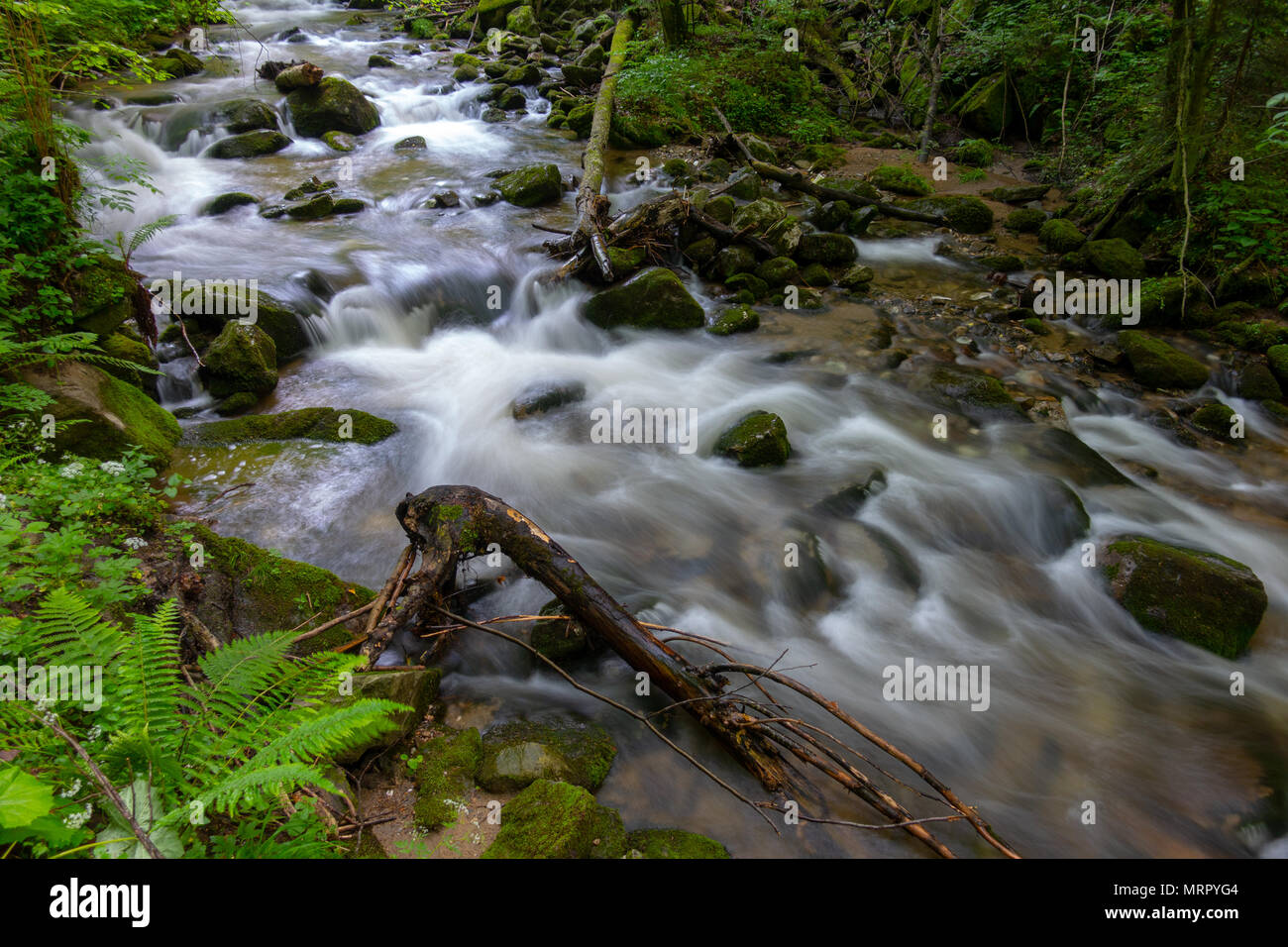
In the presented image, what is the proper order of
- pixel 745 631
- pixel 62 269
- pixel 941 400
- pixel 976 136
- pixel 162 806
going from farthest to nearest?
pixel 976 136 → pixel 941 400 → pixel 62 269 → pixel 745 631 → pixel 162 806

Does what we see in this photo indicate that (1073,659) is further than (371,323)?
No

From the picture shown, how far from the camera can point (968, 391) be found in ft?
24.4

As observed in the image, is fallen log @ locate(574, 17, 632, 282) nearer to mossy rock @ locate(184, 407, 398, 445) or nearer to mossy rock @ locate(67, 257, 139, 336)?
mossy rock @ locate(184, 407, 398, 445)

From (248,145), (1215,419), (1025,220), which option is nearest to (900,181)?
(1025,220)

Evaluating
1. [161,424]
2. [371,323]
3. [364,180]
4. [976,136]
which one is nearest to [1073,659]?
[161,424]

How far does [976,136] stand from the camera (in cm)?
1515

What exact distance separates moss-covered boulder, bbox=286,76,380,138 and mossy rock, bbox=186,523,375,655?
13.7 m

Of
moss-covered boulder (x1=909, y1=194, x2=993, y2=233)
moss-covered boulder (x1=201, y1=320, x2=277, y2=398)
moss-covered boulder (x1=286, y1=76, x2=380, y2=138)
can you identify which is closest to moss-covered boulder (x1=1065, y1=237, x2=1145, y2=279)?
moss-covered boulder (x1=909, y1=194, x2=993, y2=233)

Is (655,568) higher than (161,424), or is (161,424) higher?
(161,424)

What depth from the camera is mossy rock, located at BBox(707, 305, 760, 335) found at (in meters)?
8.76

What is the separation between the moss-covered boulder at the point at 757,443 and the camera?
6.39m

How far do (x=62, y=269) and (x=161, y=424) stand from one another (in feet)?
4.51

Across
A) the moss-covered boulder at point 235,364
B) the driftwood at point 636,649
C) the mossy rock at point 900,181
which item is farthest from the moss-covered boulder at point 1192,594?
the mossy rock at point 900,181

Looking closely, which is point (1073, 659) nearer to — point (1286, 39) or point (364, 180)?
point (1286, 39)
